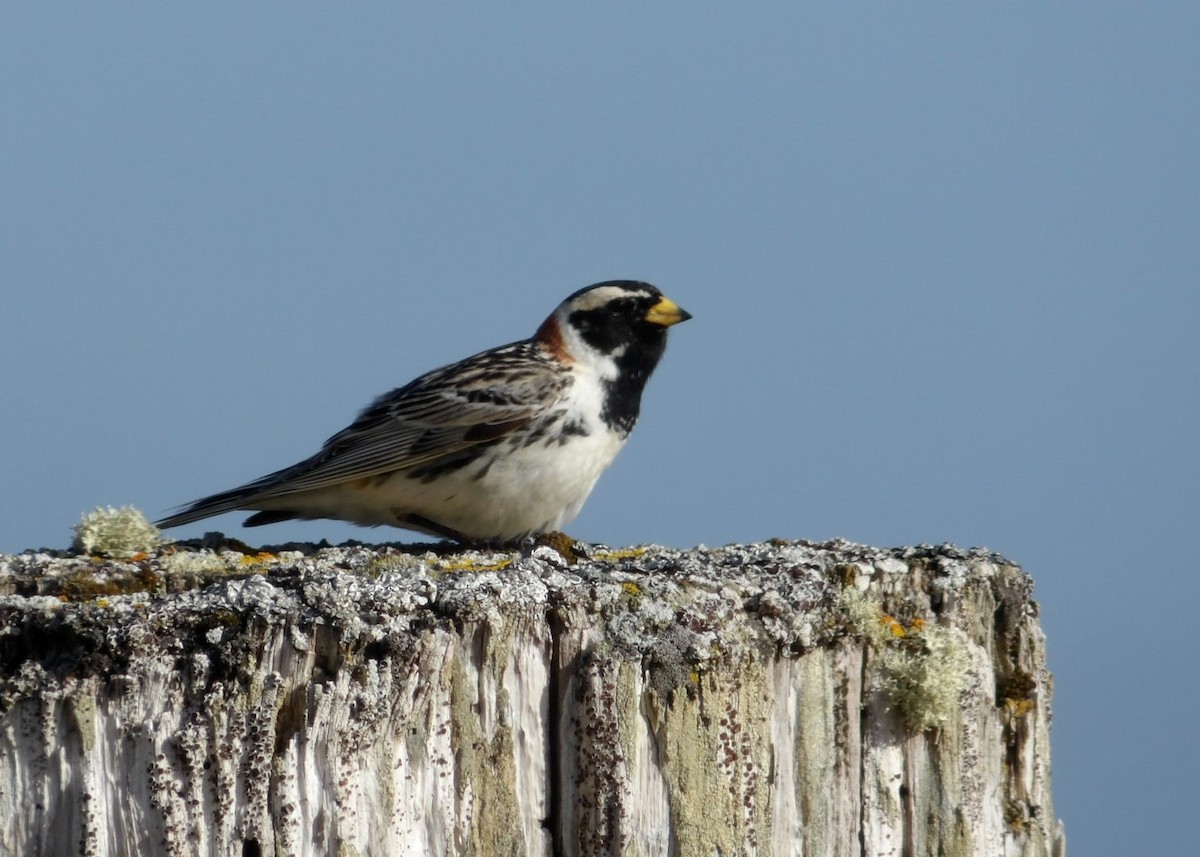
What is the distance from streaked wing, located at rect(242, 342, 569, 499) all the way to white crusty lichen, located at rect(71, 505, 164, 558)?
1.79 m

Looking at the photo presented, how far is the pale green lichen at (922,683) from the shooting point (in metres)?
5.37

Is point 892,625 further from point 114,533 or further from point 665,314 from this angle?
point 665,314

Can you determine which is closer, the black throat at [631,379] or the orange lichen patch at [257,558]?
the orange lichen patch at [257,558]

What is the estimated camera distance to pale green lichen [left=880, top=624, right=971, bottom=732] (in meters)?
5.37

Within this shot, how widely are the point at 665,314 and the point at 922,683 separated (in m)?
4.01

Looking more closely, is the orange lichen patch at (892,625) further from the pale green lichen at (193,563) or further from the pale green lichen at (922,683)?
the pale green lichen at (193,563)

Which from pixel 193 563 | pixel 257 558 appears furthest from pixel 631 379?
pixel 193 563

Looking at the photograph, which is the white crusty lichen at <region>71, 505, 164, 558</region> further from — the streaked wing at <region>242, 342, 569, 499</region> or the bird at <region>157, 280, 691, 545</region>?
the streaked wing at <region>242, 342, 569, 499</region>

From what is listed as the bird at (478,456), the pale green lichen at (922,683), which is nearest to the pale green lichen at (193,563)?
the bird at (478,456)

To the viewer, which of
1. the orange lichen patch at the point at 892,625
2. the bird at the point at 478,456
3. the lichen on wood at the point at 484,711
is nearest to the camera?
the lichen on wood at the point at 484,711

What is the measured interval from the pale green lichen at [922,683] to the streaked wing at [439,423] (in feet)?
10.2

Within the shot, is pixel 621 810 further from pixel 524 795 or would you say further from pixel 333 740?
pixel 333 740

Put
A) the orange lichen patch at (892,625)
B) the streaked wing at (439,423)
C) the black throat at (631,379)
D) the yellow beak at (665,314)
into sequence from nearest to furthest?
the orange lichen patch at (892,625)
the streaked wing at (439,423)
the black throat at (631,379)
the yellow beak at (665,314)

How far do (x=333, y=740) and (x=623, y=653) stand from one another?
0.89 m
